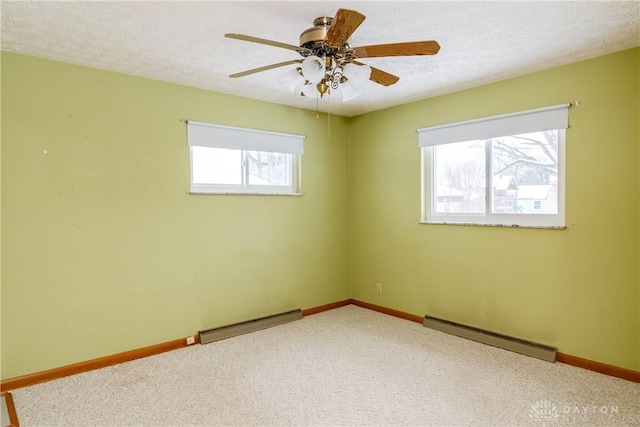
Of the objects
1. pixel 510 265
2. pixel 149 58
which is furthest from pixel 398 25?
pixel 510 265

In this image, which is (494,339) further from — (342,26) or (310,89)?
(342,26)

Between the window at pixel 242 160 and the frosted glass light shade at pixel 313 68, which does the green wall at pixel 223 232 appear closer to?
the window at pixel 242 160

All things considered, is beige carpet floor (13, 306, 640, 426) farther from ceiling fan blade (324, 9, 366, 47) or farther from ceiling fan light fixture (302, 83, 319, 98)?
ceiling fan blade (324, 9, 366, 47)

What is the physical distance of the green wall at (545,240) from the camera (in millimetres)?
2633

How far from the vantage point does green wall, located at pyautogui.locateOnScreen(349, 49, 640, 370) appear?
2633mm

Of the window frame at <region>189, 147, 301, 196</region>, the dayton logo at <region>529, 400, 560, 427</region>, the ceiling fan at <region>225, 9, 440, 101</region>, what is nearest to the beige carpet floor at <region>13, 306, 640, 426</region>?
the dayton logo at <region>529, 400, 560, 427</region>

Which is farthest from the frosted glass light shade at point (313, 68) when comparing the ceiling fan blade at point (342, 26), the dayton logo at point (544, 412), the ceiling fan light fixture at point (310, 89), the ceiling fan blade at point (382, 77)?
the dayton logo at point (544, 412)

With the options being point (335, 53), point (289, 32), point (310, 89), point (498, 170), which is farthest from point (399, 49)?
point (498, 170)

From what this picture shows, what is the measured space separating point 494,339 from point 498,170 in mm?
1468

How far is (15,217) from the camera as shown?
2.59m

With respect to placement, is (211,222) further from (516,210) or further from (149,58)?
(516,210)

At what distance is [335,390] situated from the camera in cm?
253

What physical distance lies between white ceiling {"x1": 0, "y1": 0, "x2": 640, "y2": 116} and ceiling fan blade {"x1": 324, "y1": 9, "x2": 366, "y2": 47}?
25 centimetres

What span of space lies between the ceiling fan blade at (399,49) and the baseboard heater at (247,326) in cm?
267
